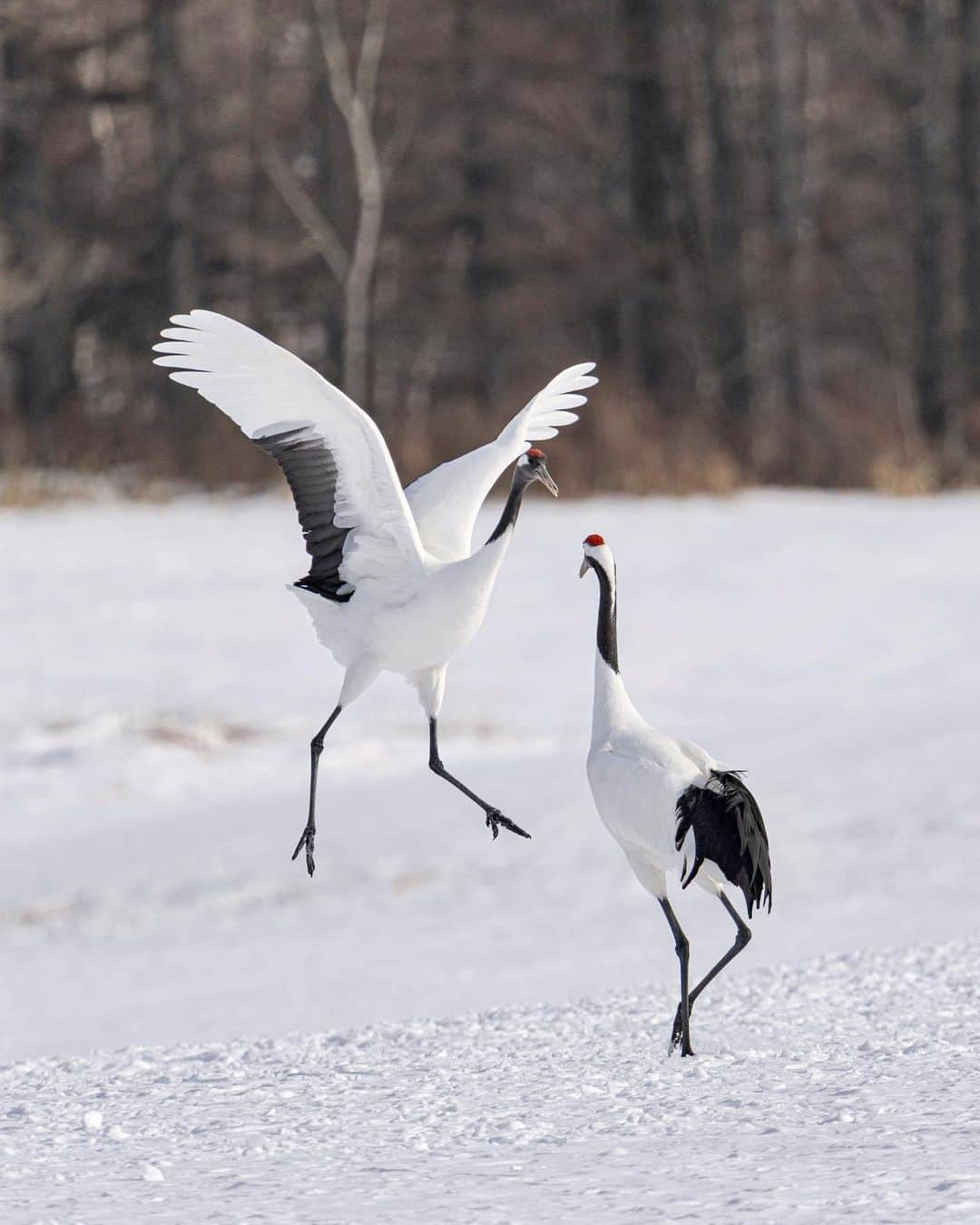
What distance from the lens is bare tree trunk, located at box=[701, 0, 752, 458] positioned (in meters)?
29.7

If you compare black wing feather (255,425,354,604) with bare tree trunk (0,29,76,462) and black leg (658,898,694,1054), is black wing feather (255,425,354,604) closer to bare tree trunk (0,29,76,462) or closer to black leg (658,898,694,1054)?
black leg (658,898,694,1054)

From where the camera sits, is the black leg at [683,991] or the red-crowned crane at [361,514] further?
the black leg at [683,991]

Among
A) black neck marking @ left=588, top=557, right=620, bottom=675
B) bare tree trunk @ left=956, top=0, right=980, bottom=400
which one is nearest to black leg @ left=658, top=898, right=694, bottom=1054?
black neck marking @ left=588, top=557, right=620, bottom=675

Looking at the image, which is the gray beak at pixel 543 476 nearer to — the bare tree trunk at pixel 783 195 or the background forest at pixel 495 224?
the background forest at pixel 495 224

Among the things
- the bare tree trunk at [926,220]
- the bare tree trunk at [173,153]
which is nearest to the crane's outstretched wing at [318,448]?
the bare tree trunk at [173,153]

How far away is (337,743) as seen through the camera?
14.0 metres

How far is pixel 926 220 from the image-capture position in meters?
29.2

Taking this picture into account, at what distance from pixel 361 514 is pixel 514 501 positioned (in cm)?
35

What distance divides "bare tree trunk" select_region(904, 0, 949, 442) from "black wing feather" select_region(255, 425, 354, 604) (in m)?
25.6

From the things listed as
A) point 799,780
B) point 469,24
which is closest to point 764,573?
point 799,780

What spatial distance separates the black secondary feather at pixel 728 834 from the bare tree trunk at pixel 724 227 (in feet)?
80.5

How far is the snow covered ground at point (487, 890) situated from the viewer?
15.0 ft

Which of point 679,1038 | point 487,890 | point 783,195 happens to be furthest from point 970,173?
point 679,1038

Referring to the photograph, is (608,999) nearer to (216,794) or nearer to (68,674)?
(216,794)
